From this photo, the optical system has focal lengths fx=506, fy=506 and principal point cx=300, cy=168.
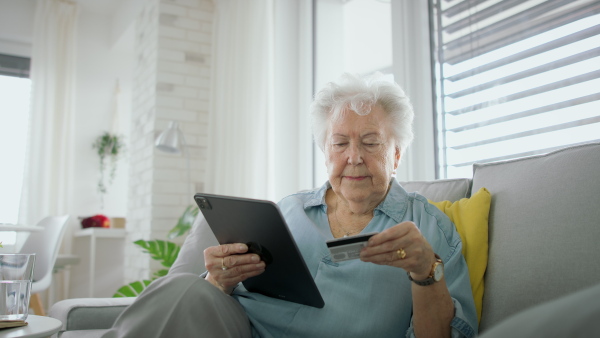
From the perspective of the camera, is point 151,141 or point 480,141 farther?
point 151,141

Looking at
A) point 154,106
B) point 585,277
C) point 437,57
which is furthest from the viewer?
point 154,106

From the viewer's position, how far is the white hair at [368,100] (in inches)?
58.2

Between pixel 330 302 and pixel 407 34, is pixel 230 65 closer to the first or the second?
pixel 407 34

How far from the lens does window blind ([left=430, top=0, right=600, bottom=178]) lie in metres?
1.80

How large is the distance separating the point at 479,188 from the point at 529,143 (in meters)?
0.68

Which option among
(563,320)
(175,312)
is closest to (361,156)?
(175,312)

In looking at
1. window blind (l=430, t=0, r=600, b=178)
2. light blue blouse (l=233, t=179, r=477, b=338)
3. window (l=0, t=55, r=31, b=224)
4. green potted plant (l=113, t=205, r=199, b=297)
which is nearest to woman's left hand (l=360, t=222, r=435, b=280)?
light blue blouse (l=233, t=179, r=477, b=338)

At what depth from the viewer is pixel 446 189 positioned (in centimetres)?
153

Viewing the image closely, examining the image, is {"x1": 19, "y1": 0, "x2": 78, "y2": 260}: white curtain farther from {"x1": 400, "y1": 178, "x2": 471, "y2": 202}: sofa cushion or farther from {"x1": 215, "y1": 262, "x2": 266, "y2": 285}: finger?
{"x1": 400, "y1": 178, "x2": 471, "y2": 202}: sofa cushion

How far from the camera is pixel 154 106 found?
12.1 feet

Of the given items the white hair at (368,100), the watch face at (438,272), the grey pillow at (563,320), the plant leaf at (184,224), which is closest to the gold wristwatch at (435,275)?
the watch face at (438,272)

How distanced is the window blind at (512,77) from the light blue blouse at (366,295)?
800mm

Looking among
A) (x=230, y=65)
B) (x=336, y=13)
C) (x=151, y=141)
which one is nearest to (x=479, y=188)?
(x=336, y=13)

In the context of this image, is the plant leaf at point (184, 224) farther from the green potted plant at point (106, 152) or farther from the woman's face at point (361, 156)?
the green potted plant at point (106, 152)
